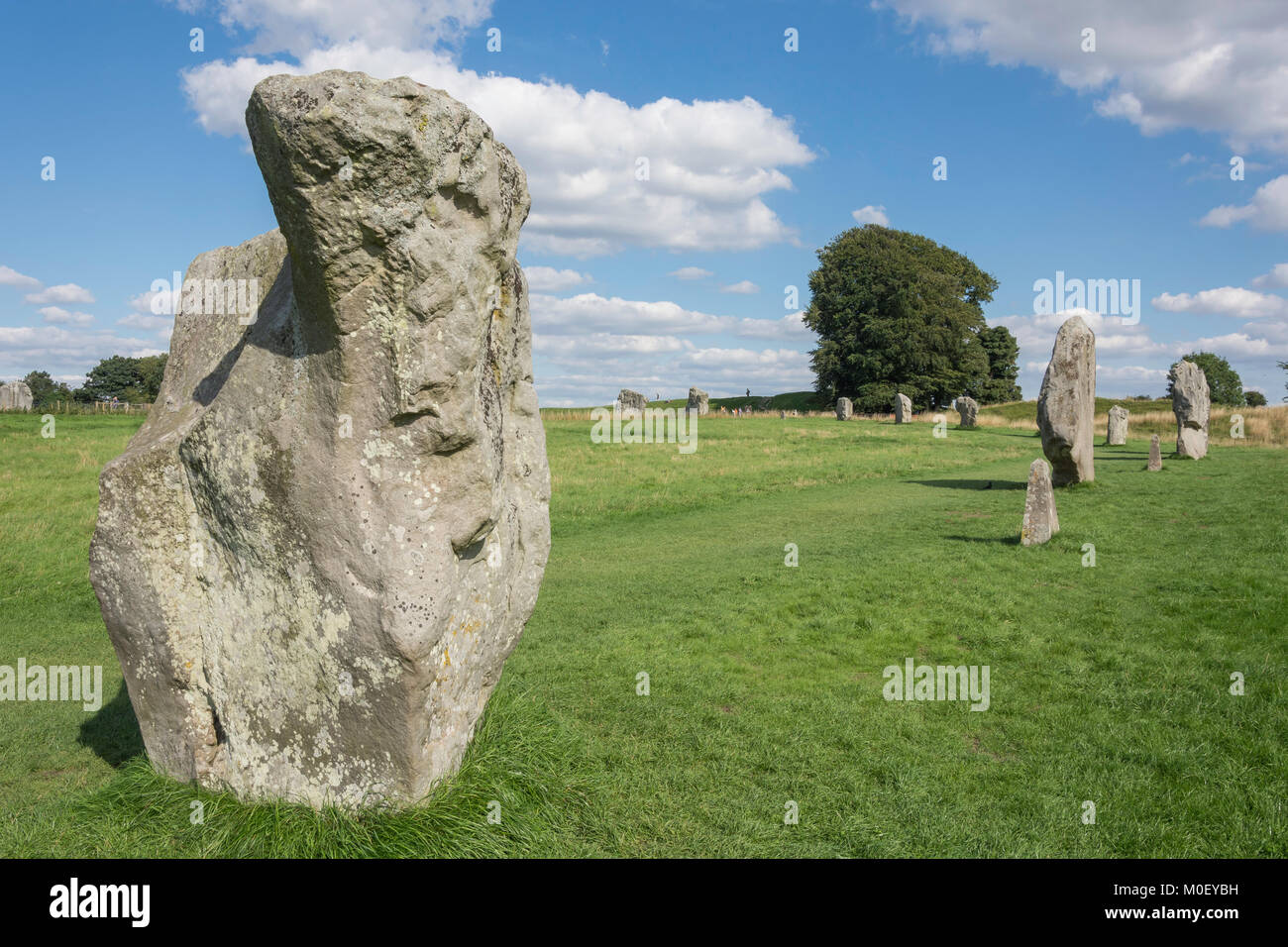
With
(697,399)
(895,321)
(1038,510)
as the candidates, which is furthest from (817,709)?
(895,321)

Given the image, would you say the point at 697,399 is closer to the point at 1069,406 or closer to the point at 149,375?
the point at 1069,406

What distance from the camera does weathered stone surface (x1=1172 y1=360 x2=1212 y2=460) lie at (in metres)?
28.2

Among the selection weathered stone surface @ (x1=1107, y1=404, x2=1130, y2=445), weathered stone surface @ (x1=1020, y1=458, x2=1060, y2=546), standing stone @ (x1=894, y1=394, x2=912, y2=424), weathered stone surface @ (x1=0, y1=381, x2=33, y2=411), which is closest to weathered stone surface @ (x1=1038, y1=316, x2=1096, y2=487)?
weathered stone surface @ (x1=1020, y1=458, x2=1060, y2=546)

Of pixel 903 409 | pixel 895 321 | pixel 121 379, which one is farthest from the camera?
pixel 121 379

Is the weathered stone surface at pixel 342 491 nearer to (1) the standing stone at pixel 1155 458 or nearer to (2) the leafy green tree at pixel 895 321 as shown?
(1) the standing stone at pixel 1155 458

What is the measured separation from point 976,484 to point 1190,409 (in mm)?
9979

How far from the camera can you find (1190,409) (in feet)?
92.7

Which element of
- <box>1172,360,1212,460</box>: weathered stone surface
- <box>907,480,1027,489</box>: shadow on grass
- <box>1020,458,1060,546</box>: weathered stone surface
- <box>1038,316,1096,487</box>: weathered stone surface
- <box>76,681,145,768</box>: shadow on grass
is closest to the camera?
<box>76,681,145,768</box>: shadow on grass

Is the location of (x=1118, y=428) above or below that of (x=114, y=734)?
above

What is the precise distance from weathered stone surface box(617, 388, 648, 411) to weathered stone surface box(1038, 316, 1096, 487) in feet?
97.7

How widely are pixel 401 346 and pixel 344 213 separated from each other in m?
0.77

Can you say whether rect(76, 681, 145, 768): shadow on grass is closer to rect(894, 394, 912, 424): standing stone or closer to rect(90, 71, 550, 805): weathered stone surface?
rect(90, 71, 550, 805): weathered stone surface

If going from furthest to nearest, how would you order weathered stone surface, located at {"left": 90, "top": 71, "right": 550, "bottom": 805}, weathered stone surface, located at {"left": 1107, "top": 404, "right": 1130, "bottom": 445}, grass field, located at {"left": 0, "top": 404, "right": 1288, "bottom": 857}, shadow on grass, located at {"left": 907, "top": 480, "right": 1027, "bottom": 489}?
weathered stone surface, located at {"left": 1107, "top": 404, "right": 1130, "bottom": 445} < shadow on grass, located at {"left": 907, "top": 480, "right": 1027, "bottom": 489} < grass field, located at {"left": 0, "top": 404, "right": 1288, "bottom": 857} < weathered stone surface, located at {"left": 90, "top": 71, "right": 550, "bottom": 805}

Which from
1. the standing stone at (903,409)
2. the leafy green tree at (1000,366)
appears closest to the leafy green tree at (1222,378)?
the leafy green tree at (1000,366)
